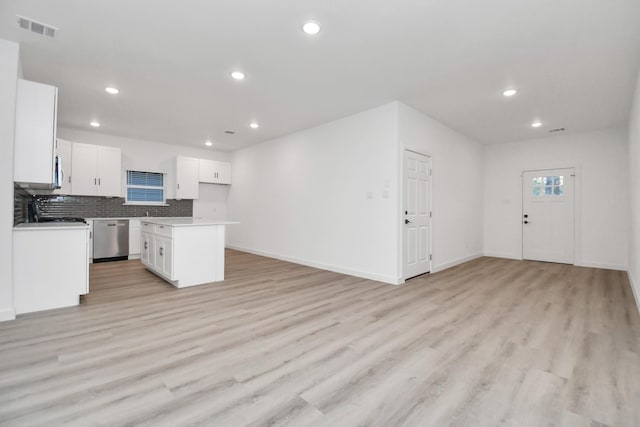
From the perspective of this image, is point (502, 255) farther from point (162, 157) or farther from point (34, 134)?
point (162, 157)

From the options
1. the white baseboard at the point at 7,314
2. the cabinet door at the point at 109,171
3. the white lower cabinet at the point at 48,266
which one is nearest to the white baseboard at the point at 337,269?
the cabinet door at the point at 109,171

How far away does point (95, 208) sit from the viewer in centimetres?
671

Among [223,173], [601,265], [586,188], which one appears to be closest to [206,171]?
[223,173]

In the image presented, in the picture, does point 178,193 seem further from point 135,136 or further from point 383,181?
point 383,181

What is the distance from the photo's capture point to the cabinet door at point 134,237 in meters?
6.76

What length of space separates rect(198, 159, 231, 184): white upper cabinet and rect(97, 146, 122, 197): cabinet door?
1810mm

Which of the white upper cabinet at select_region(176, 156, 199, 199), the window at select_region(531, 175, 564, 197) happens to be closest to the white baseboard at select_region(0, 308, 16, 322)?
the white upper cabinet at select_region(176, 156, 199, 199)

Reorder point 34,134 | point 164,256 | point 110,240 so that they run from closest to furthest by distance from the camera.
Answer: point 34,134
point 164,256
point 110,240

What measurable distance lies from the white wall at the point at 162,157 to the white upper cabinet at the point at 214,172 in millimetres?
428

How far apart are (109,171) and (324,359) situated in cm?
658

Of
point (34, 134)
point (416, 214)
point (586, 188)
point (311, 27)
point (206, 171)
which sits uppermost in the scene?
point (311, 27)

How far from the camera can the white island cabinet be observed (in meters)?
4.26

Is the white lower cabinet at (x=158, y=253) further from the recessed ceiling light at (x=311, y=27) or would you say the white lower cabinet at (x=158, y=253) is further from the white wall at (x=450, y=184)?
the white wall at (x=450, y=184)

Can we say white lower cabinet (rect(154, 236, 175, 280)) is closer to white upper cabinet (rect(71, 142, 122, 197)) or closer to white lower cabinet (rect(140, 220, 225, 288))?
white lower cabinet (rect(140, 220, 225, 288))
